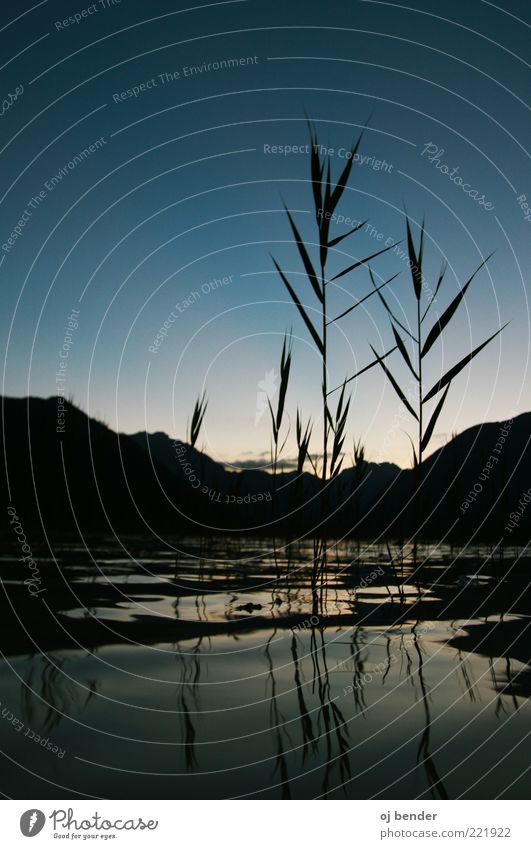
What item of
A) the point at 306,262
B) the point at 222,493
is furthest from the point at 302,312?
the point at 222,493

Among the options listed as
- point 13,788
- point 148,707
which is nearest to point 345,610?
point 148,707

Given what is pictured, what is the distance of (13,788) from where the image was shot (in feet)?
7.91

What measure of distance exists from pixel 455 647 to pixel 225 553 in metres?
8.08

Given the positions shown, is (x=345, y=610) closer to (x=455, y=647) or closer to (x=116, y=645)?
(x=455, y=647)

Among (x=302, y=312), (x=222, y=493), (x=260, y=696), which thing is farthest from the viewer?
(x=222, y=493)

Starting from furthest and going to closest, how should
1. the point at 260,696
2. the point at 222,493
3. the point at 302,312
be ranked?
the point at 222,493, the point at 302,312, the point at 260,696

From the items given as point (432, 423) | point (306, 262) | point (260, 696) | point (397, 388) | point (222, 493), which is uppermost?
point (306, 262)

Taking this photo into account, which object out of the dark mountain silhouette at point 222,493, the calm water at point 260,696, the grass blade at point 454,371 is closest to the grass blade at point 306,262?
the grass blade at point 454,371

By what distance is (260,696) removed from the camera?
11.3 feet

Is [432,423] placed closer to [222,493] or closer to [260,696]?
[260,696]

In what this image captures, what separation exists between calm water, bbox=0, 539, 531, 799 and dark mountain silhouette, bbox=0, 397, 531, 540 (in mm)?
950

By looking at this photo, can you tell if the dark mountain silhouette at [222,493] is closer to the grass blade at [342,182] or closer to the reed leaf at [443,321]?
the reed leaf at [443,321]

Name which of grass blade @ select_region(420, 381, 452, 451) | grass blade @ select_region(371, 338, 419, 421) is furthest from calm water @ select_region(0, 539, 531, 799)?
grass blade @ select_region(371, 338, 419, 421)

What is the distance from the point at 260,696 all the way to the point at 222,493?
561 cm
